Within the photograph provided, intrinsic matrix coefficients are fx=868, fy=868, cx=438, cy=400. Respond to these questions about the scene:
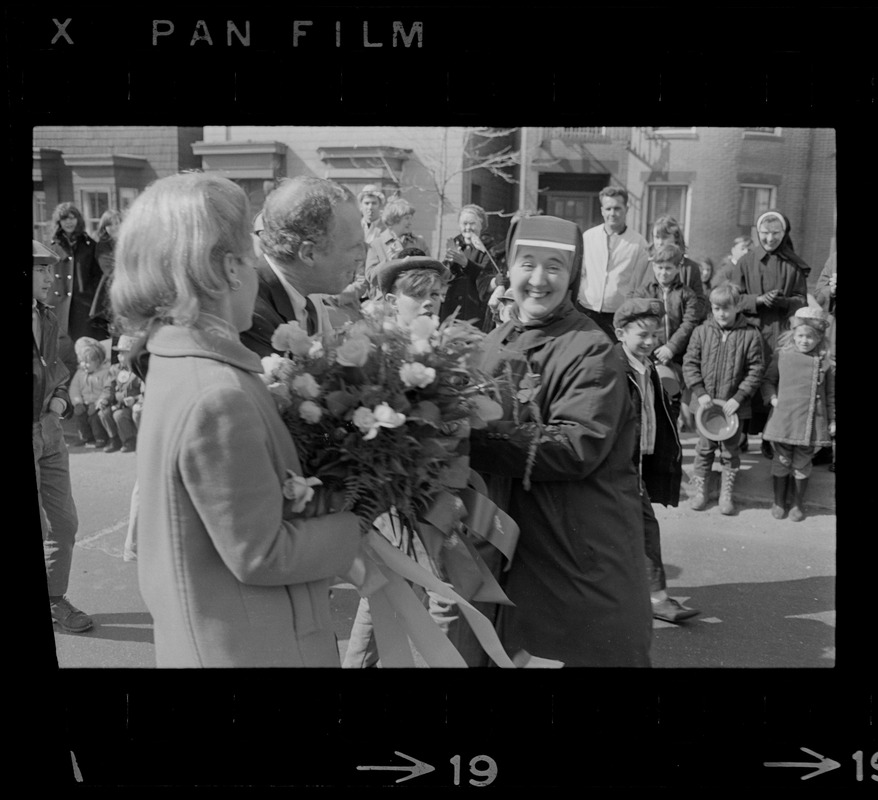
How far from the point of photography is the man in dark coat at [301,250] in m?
1.74

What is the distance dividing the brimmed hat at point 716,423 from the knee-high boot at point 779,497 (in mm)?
134

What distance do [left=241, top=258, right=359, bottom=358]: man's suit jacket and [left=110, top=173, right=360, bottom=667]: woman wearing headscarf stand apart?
0.12 meters

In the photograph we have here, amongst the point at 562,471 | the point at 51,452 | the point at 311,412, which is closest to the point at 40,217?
the point at 51,452

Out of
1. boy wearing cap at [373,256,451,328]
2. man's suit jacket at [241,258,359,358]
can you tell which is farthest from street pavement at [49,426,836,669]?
boy wearing cap at [373,256,451,328]

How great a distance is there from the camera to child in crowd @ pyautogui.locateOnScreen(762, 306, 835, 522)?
1828 mm

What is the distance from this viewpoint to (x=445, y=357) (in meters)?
1.70

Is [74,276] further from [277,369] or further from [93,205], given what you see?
[277,369]

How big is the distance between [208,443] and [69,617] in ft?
2.05

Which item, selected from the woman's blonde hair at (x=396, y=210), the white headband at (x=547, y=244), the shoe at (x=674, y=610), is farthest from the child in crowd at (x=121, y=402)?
the shoe at (x=674, y=610)

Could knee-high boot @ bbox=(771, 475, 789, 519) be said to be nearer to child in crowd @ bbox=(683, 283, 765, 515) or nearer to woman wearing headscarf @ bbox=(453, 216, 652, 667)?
child in crowd @ bbox=(683, 283, 765, 515)

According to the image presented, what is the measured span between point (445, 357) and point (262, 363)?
35cm

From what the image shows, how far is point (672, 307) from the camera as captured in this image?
1.84 meters
